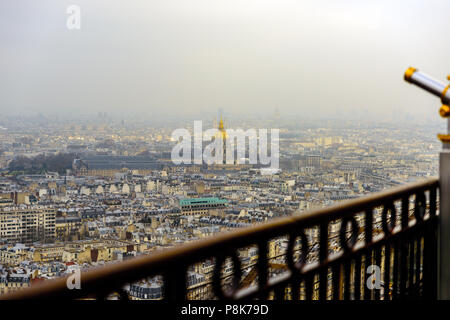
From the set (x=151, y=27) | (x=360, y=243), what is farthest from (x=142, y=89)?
(x=360, y=243)

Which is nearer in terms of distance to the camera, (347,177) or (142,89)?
(347,177)

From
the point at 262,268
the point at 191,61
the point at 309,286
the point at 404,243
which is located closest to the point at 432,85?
the point at 404,243

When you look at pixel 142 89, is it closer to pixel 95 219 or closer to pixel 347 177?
pixel 95 219

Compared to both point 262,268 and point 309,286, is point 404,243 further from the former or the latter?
point 262,268

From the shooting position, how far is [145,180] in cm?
751

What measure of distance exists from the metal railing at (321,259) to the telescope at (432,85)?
0.29 m

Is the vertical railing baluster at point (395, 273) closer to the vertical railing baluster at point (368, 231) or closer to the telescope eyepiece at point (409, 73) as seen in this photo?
the vertical railing baluster at point (368, 231)

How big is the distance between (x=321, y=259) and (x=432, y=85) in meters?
0.81

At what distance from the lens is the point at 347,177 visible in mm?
6453

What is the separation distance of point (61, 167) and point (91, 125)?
Result: 0.89 m

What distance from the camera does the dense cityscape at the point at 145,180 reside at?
18.0 ft

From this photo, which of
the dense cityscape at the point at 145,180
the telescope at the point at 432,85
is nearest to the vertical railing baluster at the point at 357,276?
the telescope at the point at 432,85

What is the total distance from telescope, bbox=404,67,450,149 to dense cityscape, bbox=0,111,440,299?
329 cm
